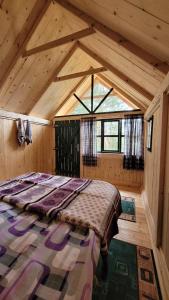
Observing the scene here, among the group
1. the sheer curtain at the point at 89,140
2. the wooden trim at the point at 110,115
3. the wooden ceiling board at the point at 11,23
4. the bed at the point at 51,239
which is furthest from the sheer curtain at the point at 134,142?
the wooden ceiling board at the point at 11,23

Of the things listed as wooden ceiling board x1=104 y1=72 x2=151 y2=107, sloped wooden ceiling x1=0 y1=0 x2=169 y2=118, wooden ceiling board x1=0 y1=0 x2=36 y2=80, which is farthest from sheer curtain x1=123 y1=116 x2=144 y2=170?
wooden ceiling board x1=0 y1=0 x2=36 y2=80

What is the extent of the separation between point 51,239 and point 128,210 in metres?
2.12

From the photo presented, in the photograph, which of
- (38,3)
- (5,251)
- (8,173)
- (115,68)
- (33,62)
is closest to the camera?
(5,251)

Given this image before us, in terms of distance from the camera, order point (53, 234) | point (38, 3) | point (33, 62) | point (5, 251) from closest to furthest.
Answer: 1. point (5, 251)
2. point (53, 234)
3. point (38, 3)
4. point (33, 62)

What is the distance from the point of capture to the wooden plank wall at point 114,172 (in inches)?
162

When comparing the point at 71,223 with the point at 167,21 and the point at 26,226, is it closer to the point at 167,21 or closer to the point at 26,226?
the point at 26,226

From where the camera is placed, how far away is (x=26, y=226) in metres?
1.10

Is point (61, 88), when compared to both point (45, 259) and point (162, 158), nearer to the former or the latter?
point (162, 158)

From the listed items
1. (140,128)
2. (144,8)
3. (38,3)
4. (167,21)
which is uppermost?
(38,3)

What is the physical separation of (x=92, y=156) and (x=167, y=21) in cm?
362

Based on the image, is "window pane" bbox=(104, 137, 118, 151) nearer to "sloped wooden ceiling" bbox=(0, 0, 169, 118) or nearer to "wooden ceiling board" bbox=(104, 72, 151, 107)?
"wooden ceiling board" bbox=(104, 72, 151, 107)

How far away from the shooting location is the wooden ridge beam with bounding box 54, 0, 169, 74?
1.54 m

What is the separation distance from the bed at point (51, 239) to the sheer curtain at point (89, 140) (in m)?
2.67

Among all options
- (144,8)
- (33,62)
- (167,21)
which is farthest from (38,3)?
(167,21)
